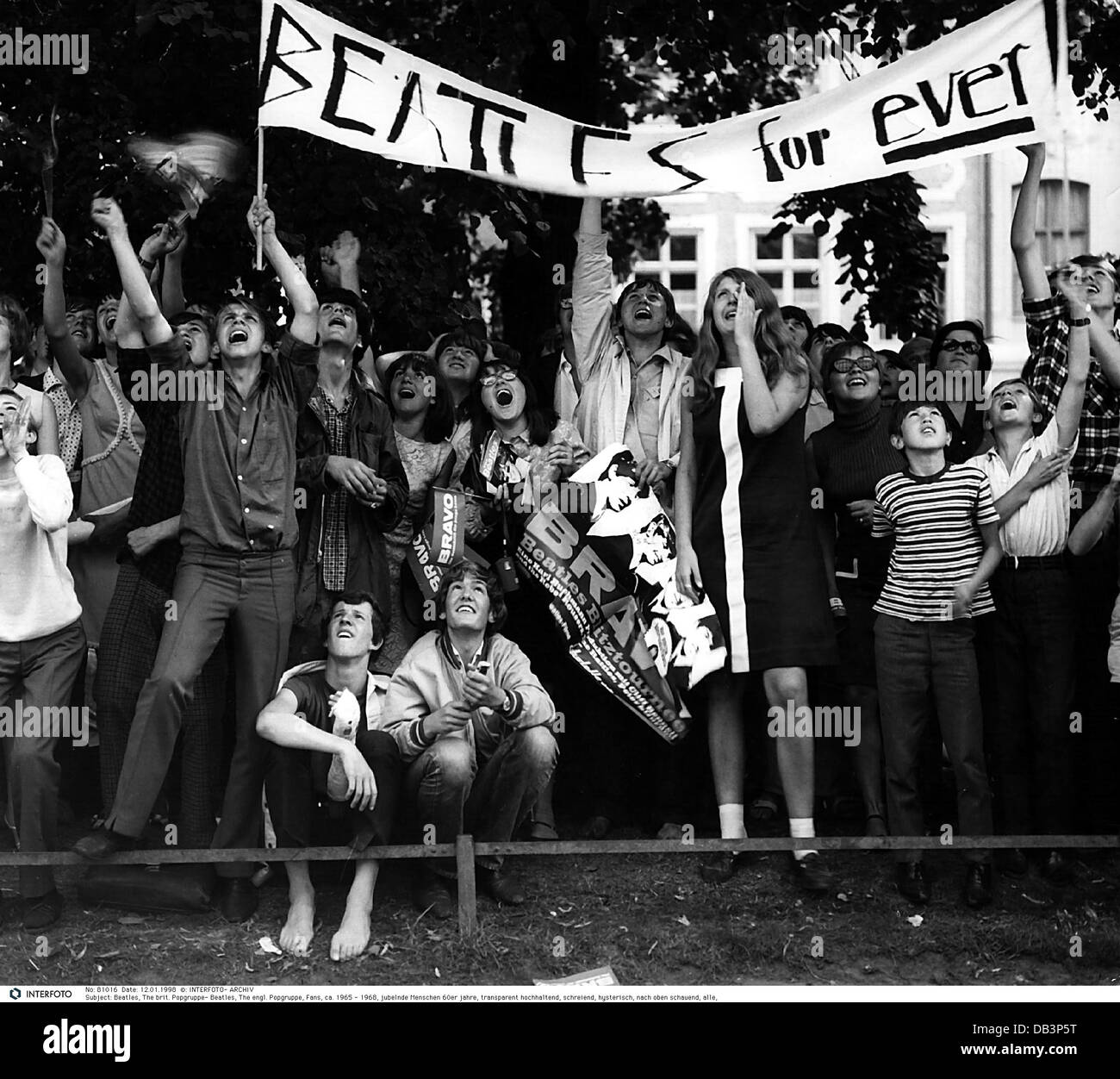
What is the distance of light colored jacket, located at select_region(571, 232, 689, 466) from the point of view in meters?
7.39

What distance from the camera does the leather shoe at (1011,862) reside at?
6965 millimetres

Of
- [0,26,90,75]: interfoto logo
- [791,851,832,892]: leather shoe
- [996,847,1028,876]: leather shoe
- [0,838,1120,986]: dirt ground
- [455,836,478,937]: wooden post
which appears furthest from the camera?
[0,26,90,75]: interfoto logo

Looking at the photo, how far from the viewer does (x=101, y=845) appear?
254 inches

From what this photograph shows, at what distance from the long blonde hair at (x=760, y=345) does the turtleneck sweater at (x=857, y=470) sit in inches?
18.6

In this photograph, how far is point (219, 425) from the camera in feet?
22.4

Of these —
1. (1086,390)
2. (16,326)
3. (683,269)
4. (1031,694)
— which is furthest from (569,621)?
(683,269)

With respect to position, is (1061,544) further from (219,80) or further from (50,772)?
(219,80)

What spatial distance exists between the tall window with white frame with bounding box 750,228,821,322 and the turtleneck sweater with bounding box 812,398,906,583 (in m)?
15.3

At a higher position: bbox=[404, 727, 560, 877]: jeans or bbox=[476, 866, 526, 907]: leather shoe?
bbox=[404, 727, 560, 877]: jeans

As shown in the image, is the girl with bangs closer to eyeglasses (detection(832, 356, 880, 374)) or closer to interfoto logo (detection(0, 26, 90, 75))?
eyeglasses (detection(832, 356, 880, 374))

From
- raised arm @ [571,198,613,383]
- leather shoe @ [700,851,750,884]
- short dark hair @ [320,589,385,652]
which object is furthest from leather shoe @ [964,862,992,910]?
raised arm @ [571,198,613,383]

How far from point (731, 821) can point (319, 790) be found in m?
1.54

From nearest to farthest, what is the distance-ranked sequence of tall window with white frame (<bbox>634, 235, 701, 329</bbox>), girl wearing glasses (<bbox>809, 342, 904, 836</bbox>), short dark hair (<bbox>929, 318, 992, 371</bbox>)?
girl wearing glasses (<bbox>809, 342, 904, 836</bbox>)
short dark hair (<bbox>929, 318, 992, 371</bbox>)
tall window with white frame (<bbox>634, 235, 701, 329</bbox>)

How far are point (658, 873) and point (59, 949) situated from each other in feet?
7.31
